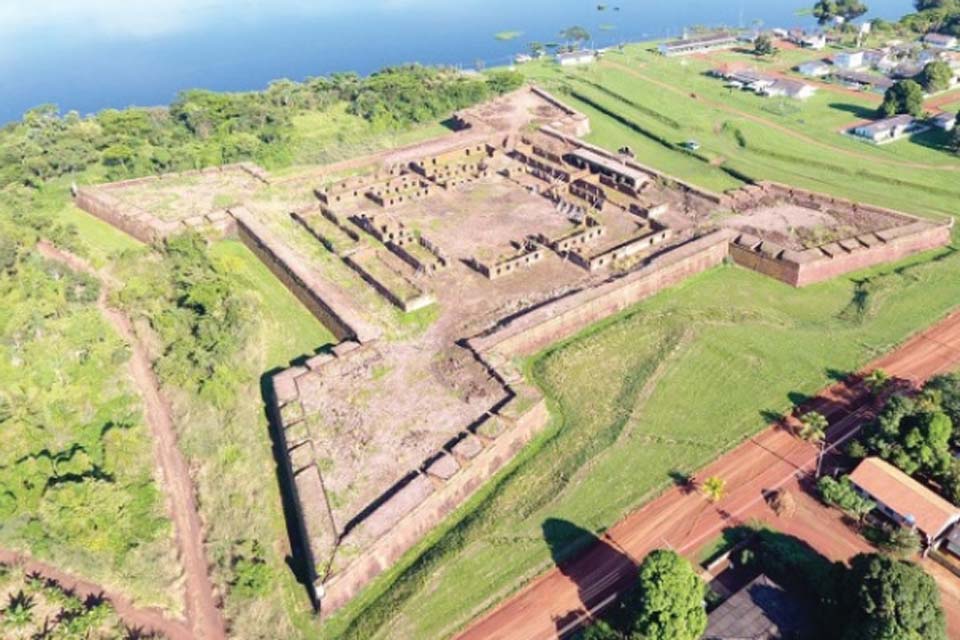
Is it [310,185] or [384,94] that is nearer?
[310,185]

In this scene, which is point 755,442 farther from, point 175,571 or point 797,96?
point 797,96

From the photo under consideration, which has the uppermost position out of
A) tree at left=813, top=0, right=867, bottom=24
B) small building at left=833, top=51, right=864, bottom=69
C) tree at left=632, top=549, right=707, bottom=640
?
tree at left=813, top=0, right=867, bottom=24

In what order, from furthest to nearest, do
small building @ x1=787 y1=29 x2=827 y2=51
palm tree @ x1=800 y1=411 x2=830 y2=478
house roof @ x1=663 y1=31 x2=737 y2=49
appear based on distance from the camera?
house roof @ x1=663 y1=31 x2=737 y2=49 < small building @ x1=787 y1=29 x2=827 y2=51 < palm tree @ x1=800 y1=411 x2=830 y2=478

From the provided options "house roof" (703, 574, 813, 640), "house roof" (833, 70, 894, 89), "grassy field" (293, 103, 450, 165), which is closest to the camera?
"house roof" (703, 574, 813, 640)

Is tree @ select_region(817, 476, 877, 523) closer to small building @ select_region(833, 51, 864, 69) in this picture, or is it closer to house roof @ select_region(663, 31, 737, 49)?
small building @ select_region(833, 51, 864, 69)

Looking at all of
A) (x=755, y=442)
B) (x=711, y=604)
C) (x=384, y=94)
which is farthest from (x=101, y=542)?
(x=384, y=94)

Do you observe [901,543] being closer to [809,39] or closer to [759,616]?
[759,616]

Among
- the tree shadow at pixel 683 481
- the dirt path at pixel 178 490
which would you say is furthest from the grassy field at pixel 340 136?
the tree shadow at pixel 683 481

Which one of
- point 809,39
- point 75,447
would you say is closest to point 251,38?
point 809,39

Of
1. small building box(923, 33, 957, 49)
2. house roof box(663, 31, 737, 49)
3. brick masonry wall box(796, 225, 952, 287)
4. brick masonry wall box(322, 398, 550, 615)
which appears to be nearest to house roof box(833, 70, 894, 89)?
small building box(923, 33, 957, 49)
